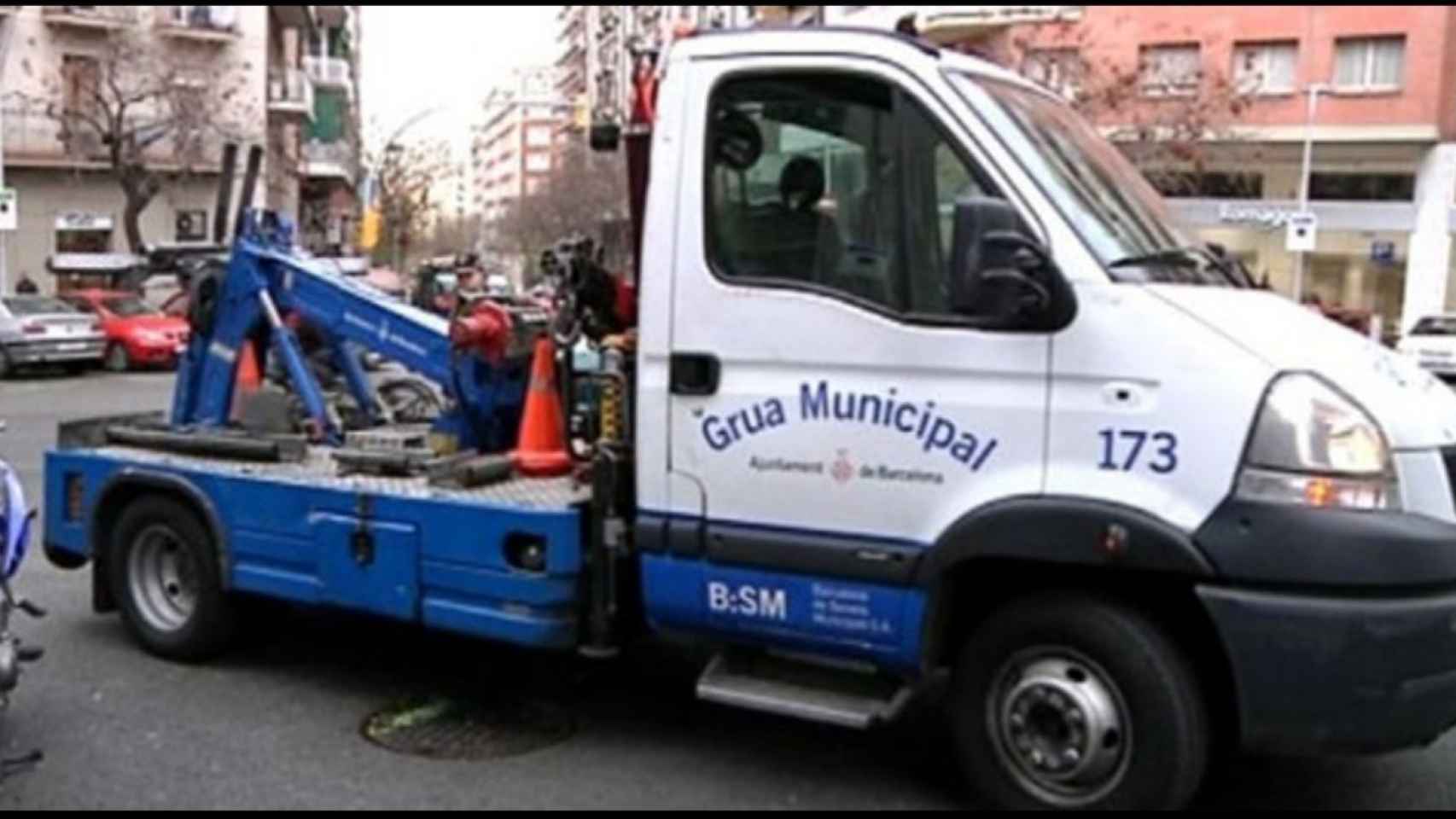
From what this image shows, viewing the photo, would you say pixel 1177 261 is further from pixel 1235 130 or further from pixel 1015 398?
pixel 1235 130

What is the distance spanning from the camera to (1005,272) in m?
4.30

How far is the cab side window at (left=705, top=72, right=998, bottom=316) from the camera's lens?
4625 mm

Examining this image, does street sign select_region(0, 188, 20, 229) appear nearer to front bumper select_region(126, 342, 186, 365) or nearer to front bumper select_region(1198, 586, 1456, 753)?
front bumper select_region(126, 342, 186, 365)

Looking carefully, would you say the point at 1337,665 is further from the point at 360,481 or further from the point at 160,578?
the point at 160,578

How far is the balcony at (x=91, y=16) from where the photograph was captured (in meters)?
38.7

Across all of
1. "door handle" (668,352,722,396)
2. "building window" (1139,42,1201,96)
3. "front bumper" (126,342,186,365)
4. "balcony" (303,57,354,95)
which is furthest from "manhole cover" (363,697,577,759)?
"balcony" (303,57,354,95)

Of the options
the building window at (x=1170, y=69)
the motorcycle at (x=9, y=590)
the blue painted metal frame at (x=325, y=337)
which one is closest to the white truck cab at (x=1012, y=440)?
the blue painted metal frame at (x=325, y=337)

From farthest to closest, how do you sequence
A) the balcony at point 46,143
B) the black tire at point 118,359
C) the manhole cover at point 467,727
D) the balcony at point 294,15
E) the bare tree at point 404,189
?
1. the bare tree at point 404,189
2. the balcony at point 294,15
3. the balcony at point 46,143
4. the black tire at point 118,359
5. the manhole cover at point 467,727

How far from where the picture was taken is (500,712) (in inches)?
232

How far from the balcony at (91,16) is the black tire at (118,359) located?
666 inches

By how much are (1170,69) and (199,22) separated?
2615 centimetres

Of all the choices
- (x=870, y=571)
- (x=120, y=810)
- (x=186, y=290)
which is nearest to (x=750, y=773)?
(x=870, y=571)

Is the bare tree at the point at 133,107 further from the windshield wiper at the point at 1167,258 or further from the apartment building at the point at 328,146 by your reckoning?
the windshield wiper at the point at 1167,258

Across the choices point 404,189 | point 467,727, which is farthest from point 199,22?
point 467,727
